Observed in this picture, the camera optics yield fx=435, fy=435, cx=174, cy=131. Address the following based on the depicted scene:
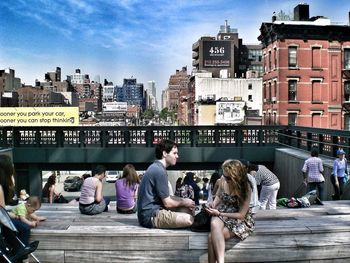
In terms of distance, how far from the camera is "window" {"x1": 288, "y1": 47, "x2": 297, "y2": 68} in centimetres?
4156

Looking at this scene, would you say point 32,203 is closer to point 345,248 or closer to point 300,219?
point 300,219

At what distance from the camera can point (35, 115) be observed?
32.0m

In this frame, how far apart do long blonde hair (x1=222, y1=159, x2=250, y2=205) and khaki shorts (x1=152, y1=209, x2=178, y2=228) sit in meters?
0.90

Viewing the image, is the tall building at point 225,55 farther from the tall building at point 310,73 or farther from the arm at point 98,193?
the arm at point 98,193

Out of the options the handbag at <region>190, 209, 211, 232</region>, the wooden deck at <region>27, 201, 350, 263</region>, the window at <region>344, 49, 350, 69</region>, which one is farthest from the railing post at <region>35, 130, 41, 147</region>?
the window at <region>344, 49, 350, 69</region>

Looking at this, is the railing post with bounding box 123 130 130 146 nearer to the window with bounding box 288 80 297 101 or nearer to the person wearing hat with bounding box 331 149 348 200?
the person wearing hat with bounding box 331 149 348 200

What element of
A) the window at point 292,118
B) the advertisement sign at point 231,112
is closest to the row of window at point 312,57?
the window at point 292,118

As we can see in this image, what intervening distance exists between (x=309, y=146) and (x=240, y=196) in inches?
545

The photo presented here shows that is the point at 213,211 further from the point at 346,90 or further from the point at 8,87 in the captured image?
the point at 8,87

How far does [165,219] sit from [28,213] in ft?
6.95

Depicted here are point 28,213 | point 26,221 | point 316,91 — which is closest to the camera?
point 26,221

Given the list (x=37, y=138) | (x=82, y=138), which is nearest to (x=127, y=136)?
(x=82, y=138)

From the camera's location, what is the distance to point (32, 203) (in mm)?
6637

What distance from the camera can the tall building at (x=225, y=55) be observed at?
328 feet
